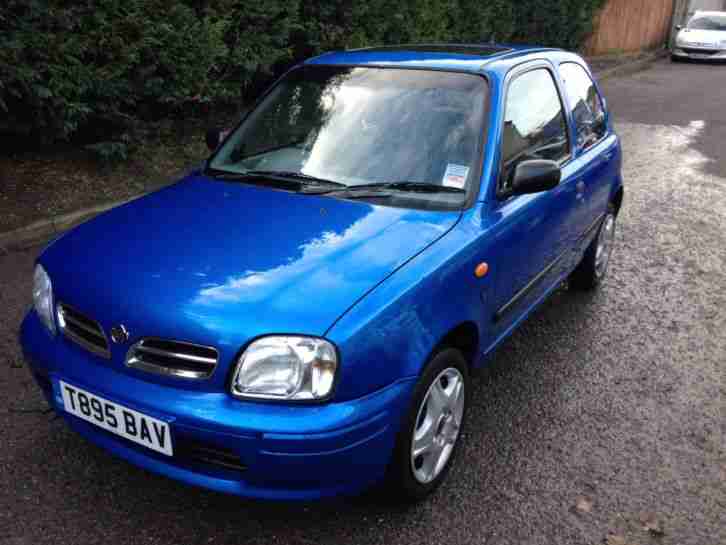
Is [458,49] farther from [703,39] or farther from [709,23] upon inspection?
[709,23]

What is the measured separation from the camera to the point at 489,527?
2.61 metres

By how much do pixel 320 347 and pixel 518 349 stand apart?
7.02ft

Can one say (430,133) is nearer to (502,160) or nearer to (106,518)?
(502,160)

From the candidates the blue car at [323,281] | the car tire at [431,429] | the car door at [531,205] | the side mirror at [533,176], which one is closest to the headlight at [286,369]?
the blue car at [323,281]

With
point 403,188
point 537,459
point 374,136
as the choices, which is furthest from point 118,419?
point 537,459

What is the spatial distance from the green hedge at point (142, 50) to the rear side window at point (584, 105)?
3.70m

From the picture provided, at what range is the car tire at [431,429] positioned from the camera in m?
2.46

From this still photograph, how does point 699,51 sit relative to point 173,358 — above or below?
below

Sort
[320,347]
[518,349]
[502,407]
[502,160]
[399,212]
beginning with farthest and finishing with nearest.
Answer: [518,349] < [502,407] < [502,160] < [399,212] < [320,347]

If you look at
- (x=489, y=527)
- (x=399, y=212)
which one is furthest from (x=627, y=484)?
(x=399, y=212)

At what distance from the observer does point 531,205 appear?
3.27 m

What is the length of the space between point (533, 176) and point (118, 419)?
76.3 inches

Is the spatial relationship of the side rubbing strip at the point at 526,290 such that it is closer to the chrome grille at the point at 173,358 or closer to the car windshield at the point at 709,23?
the chrome grille at the point at 173,358

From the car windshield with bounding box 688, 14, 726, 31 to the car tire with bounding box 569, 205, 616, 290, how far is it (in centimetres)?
2004
